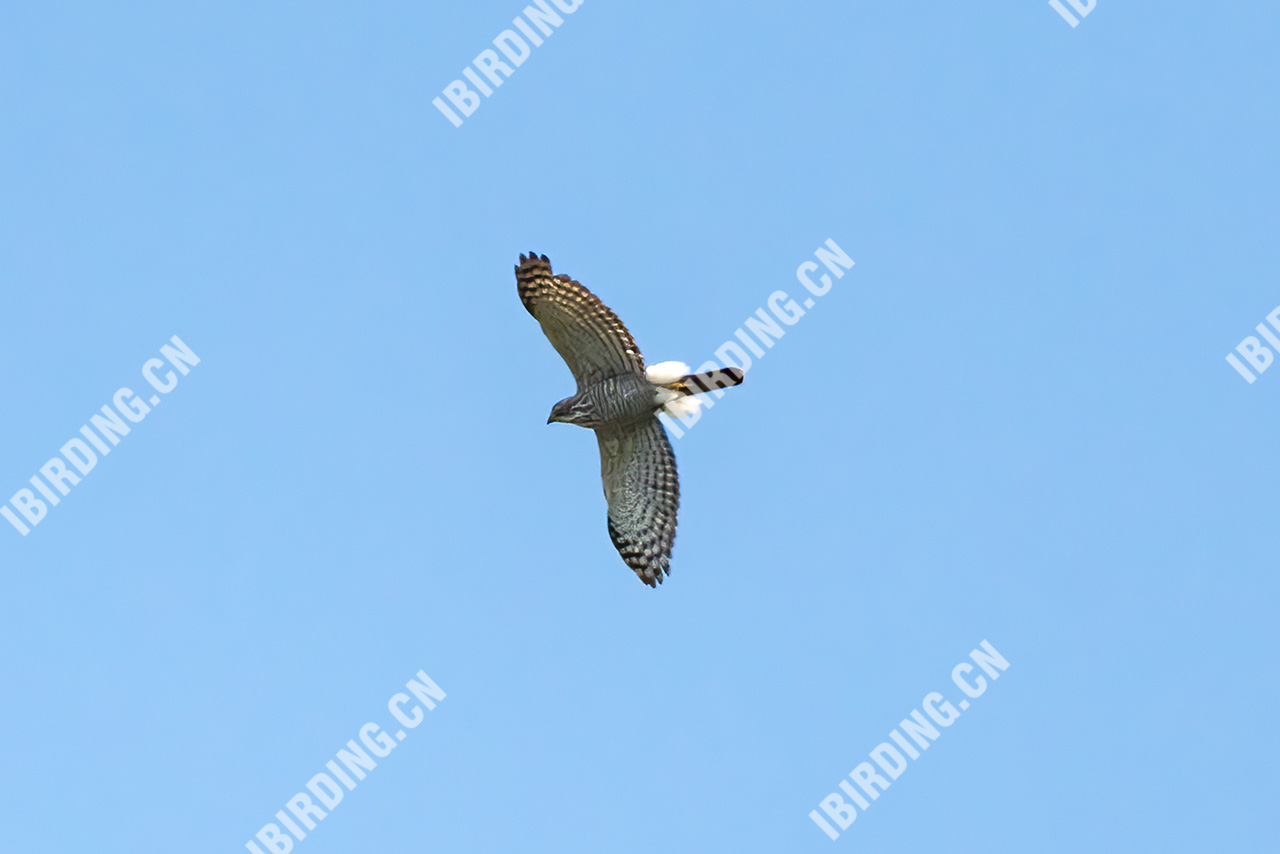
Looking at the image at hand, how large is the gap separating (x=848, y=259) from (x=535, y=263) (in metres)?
5.25

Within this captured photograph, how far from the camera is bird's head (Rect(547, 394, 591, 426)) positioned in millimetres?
18359

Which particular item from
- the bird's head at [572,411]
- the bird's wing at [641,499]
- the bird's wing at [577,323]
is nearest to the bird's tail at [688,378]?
the bird's wing at [577,323]

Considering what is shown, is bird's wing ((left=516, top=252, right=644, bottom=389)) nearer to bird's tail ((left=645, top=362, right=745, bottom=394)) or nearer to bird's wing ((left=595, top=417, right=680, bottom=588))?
bird's tail ((left=645, top=362, right=745, bottom=394))

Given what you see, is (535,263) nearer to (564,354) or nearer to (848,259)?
(564,354)

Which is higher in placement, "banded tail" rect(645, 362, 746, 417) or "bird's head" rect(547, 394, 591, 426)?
"banded tail" rect(645, 362, 746, 417)

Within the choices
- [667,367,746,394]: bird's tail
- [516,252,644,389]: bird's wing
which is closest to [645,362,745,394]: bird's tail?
[667,367,746,394]: bird's tail

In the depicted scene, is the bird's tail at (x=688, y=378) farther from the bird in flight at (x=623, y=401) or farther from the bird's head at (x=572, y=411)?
the bird's head at (x=572, y=411)

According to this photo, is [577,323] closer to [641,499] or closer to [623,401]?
[623,401]

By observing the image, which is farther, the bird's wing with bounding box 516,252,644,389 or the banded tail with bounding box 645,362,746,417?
the banded tail with bounding box 645,362,746,417

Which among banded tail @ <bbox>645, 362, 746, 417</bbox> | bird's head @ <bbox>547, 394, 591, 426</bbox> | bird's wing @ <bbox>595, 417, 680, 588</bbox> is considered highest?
banded tail @ <bbox>645, 362, 746, 417</bbox>

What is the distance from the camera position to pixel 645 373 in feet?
59.5

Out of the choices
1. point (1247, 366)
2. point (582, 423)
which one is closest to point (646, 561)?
point (582, 423)

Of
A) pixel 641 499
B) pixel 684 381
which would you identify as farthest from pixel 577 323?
pixel 641 499

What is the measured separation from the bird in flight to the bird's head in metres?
0.01
